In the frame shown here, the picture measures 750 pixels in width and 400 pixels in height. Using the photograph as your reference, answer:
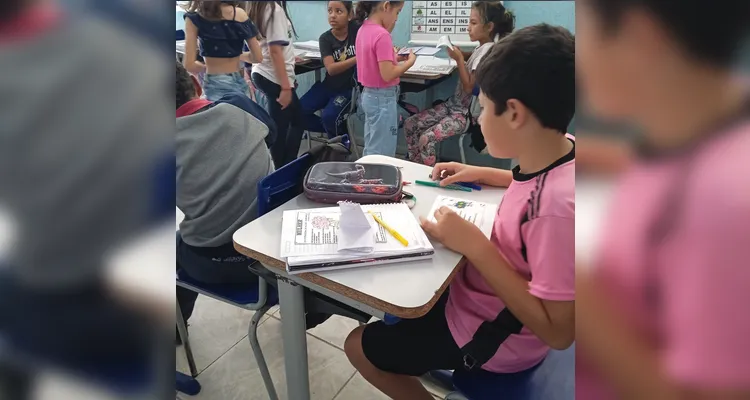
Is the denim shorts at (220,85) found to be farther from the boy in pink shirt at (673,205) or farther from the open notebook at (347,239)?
the boy in pink shirt at (673,205)

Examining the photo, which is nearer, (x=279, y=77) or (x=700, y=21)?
(x=700, y=21)

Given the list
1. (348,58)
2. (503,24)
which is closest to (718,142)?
(503,24)

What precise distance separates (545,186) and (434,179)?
1.75 feet

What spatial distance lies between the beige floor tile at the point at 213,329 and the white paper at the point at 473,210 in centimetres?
108

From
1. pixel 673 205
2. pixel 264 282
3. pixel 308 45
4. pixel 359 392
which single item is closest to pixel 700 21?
pixel 673 205

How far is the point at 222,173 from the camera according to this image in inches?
53.1

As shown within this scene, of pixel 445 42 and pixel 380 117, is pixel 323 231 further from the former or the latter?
pixel 445 42

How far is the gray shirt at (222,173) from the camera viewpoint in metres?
1.29

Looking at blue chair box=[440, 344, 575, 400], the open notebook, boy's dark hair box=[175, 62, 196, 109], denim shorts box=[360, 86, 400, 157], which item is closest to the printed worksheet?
the open notebook

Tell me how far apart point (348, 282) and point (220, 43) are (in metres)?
1.80

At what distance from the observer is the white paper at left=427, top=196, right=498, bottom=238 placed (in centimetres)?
112

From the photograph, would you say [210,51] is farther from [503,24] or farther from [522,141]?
[522,141]

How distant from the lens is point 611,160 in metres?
0.16

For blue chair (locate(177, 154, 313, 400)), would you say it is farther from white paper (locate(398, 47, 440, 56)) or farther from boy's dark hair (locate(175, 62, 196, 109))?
white paper (locate(398, 47, 440, 56))
